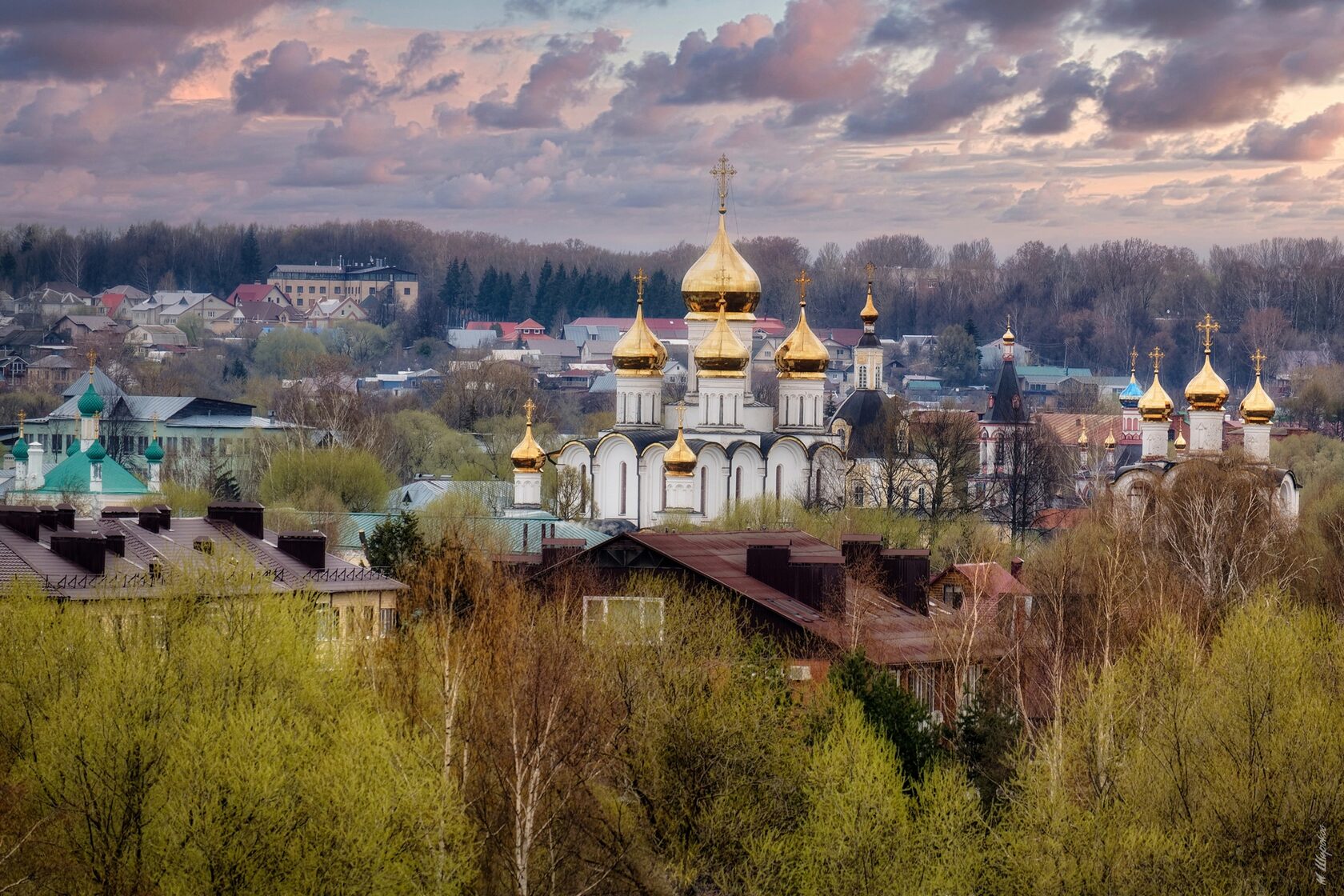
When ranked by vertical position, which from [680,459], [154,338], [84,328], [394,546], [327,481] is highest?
[394,546]

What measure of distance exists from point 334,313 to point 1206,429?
110 metres

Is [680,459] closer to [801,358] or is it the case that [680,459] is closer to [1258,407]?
[801,358]

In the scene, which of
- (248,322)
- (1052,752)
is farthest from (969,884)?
(248,322)

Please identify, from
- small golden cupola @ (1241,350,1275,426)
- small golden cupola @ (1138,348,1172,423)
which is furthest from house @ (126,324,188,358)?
small golden cupola @ (1241,350,1275,426)

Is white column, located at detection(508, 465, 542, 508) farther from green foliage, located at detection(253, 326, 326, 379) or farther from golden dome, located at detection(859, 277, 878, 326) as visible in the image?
green foliage, located at detection(253, 326, 326, 379)

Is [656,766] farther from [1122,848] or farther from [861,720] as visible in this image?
[1122,848]

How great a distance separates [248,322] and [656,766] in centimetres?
13684

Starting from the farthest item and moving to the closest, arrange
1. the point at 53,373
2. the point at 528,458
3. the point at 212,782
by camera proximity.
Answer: the point at 53,373
the point at 528,458
the point at 212,782

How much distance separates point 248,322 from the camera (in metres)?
155

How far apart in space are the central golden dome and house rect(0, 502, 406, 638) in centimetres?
2344

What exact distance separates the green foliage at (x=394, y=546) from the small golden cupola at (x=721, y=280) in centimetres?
2006

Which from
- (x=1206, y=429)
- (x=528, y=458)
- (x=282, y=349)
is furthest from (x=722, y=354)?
(x=282, y=349)

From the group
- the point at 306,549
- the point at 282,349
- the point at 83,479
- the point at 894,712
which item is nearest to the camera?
the point at 894,712

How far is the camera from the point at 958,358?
143 m
